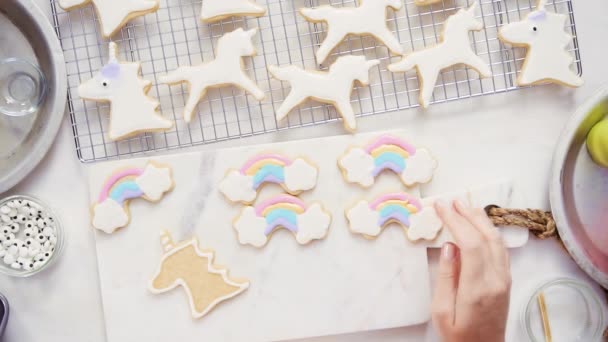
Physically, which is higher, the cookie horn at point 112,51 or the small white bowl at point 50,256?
the cookie horn at point 112,51

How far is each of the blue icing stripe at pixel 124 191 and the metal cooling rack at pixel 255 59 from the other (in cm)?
7

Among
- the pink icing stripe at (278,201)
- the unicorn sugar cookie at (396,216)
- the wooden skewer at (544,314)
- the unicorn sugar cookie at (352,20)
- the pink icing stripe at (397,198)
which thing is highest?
the unicorn sugar cookie at (352,20)

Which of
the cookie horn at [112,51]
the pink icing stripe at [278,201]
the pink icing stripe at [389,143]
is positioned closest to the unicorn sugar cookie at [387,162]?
the pink icing stripe at [389,143]

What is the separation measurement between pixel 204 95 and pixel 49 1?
355 millimetres

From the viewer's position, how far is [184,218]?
130 cm

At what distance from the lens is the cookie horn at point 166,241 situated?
129 centimetres

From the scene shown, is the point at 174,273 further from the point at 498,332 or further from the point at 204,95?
the point at 498,332

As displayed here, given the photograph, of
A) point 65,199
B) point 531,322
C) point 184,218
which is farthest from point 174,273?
point 531,322

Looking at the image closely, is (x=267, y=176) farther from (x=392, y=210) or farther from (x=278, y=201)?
(x=392, y=210)

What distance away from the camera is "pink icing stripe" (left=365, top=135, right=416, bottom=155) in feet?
4.21

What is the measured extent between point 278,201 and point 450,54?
0.44m

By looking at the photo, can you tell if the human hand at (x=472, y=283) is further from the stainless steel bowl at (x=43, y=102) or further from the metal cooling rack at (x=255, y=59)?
the stainless steel bowl at (x=43, y=102)

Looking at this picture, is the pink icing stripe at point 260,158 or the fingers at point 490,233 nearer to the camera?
the fingers at point 490,233

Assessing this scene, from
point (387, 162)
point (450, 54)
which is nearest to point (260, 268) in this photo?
point (387, 162)
